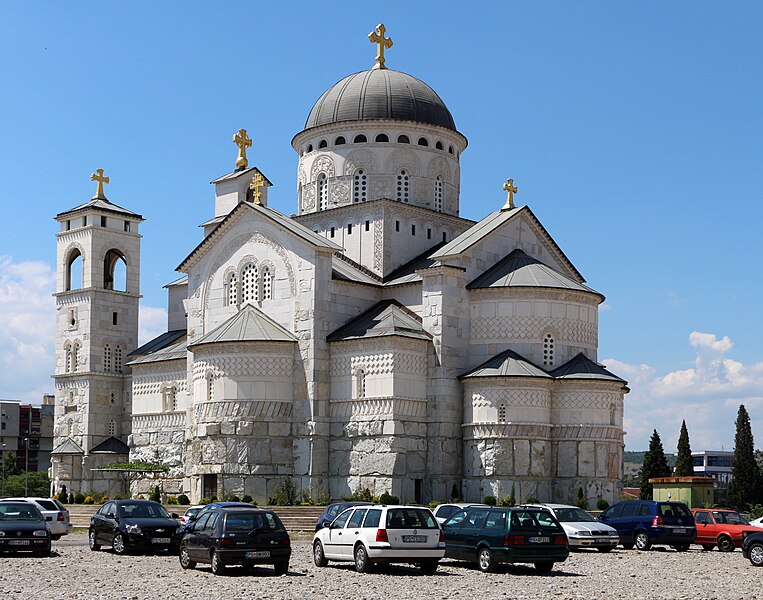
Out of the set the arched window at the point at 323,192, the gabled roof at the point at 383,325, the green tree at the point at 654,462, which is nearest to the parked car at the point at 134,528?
the gabled roof at the point at 383,325

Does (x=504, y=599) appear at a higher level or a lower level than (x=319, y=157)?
lower

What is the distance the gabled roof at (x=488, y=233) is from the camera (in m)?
51.5

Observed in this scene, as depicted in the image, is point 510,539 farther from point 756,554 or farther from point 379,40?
point 379,40

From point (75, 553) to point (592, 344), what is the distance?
1066 inches

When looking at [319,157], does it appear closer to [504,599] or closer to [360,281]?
[360,281]

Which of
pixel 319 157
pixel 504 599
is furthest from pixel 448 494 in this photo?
pixel 504 599

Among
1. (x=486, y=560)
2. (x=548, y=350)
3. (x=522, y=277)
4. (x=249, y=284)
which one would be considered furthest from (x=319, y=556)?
(x=249, y=284)

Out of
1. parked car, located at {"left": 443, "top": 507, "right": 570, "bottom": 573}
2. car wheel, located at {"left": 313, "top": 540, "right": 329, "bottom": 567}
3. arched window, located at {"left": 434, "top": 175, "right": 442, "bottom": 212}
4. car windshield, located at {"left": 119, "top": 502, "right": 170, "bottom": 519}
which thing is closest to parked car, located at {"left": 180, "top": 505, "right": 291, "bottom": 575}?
car wheel, located at {"left": 313, "top": 540, "right": 329, "bottom": 567}

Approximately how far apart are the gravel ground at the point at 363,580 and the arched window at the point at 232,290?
938 inches

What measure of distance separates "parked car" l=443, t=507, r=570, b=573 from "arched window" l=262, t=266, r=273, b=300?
1016 inches

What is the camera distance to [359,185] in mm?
57500

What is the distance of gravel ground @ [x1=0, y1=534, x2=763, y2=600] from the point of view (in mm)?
22312

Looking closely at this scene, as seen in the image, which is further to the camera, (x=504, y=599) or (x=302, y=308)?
(x=302, y=308)

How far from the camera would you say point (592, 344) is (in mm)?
51781
